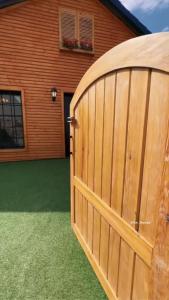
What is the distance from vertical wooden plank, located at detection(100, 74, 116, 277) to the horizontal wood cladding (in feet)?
15.6

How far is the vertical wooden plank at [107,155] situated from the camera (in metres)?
1.21

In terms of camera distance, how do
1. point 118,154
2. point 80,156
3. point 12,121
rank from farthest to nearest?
1. point 12,121
2. point 80,156
3. point 118,154

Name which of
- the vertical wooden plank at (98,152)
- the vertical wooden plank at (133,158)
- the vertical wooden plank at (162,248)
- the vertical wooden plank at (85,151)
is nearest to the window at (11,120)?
the vertical wooden plank at (85,151)

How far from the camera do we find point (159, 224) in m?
0.81

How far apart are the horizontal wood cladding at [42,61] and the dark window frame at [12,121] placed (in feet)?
0.58

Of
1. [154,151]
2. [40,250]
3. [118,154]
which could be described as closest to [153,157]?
[154,151]

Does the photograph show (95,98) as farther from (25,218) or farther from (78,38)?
(78,38)

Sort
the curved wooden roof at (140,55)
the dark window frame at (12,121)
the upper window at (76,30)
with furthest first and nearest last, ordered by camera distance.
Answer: the upper window at (76,30) → the dark window frame at (12,121) → the curved wooden roof at (140,55)

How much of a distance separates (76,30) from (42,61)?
1405 millimetres

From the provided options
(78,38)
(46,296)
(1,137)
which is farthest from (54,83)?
(46,296)

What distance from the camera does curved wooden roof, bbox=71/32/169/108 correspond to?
0.76m

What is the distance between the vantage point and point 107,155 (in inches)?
51.6

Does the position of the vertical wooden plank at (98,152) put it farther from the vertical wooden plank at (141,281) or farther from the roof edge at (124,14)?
the roof edge at (124,14)

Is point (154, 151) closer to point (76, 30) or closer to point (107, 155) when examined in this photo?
point (107, 155)
